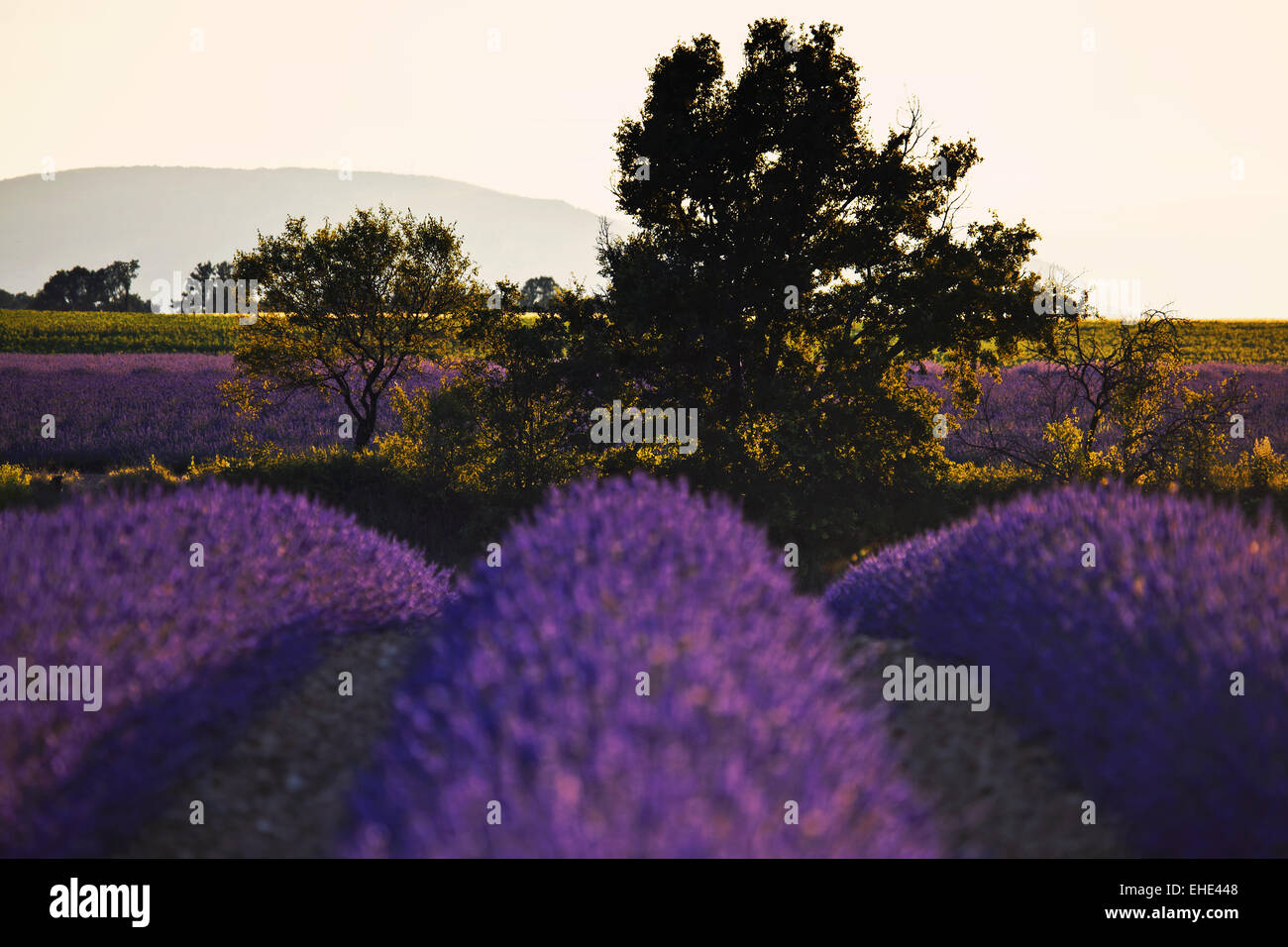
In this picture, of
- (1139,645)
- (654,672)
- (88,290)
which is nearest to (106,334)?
(88,290)

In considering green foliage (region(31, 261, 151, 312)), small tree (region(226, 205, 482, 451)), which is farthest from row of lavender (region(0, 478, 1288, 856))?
green foliage (region(31, 261, 151, 312))

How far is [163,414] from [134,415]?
2.57 ft

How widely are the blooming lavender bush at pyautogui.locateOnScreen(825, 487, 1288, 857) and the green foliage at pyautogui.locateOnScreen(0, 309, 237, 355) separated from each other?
42.1 metres

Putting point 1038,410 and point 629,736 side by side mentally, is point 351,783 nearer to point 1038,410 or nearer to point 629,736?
point 629,736

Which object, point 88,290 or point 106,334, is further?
point 88,290

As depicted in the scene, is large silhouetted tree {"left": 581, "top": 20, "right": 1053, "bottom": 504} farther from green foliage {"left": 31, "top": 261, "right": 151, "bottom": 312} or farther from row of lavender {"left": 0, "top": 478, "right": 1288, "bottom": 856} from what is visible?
green foliage {"left": 31, "top": 261, "right": 151, "bottom": 312}

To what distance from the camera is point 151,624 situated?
517cm

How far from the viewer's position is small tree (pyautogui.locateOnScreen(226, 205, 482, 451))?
20.8m

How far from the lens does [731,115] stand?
54.3 ft

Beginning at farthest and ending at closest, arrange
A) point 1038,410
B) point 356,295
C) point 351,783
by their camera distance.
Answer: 1. point 1038,410
2. point 356,295
3. point 351,783

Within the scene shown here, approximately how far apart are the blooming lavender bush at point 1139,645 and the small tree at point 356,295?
53.1ft
